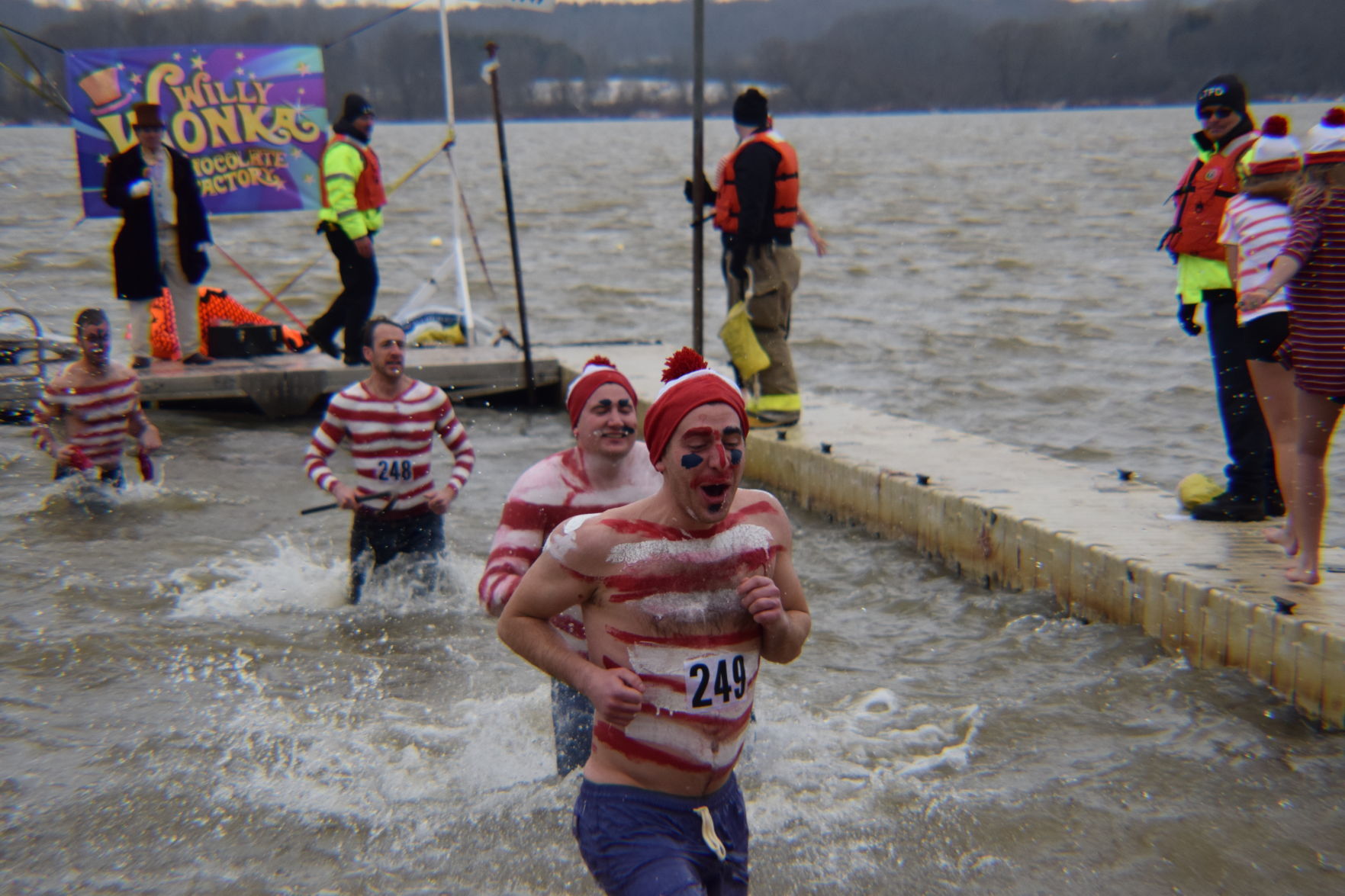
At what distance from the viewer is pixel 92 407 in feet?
26.2

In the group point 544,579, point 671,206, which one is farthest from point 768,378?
point 671,206

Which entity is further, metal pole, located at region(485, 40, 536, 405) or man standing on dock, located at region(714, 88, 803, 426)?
metal pole, located at region(485, 40, 536, 405)

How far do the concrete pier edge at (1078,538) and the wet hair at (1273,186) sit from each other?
1642 millimetres

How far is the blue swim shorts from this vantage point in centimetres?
287

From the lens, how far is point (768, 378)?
9391 mm

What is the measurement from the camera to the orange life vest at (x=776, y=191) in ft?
28.0

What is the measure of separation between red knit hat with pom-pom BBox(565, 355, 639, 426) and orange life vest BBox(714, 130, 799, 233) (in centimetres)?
443

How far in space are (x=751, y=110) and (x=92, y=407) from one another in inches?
182

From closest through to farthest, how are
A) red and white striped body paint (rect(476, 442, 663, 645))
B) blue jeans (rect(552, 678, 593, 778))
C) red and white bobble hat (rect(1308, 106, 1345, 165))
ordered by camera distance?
red and white striped body paint (rect(476, 442, 663, 645))
blue jeans (rect(552, 678, 593, 778))
red and white bobble hat (rect(1308, 106, 1345, 165))

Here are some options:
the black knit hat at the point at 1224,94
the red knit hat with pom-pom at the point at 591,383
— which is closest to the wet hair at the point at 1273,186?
the black knit hat at the point at 1224,94

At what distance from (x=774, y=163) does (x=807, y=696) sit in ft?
12.7

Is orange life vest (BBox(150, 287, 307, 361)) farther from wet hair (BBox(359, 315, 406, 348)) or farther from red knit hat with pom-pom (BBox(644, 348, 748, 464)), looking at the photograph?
red knit hat with pom-pom (BBox(644, 348, 748, 464))

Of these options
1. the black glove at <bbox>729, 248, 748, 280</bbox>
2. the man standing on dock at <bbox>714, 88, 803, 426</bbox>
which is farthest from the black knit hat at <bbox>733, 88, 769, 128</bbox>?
the black glove at <bbox>729, 248, 748, 280</bbox>

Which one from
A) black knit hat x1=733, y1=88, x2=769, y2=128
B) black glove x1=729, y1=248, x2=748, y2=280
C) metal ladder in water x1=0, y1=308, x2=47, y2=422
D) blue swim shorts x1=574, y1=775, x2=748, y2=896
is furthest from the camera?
metal ladder in water x1=0, y1=308, x2=47, y2=422
